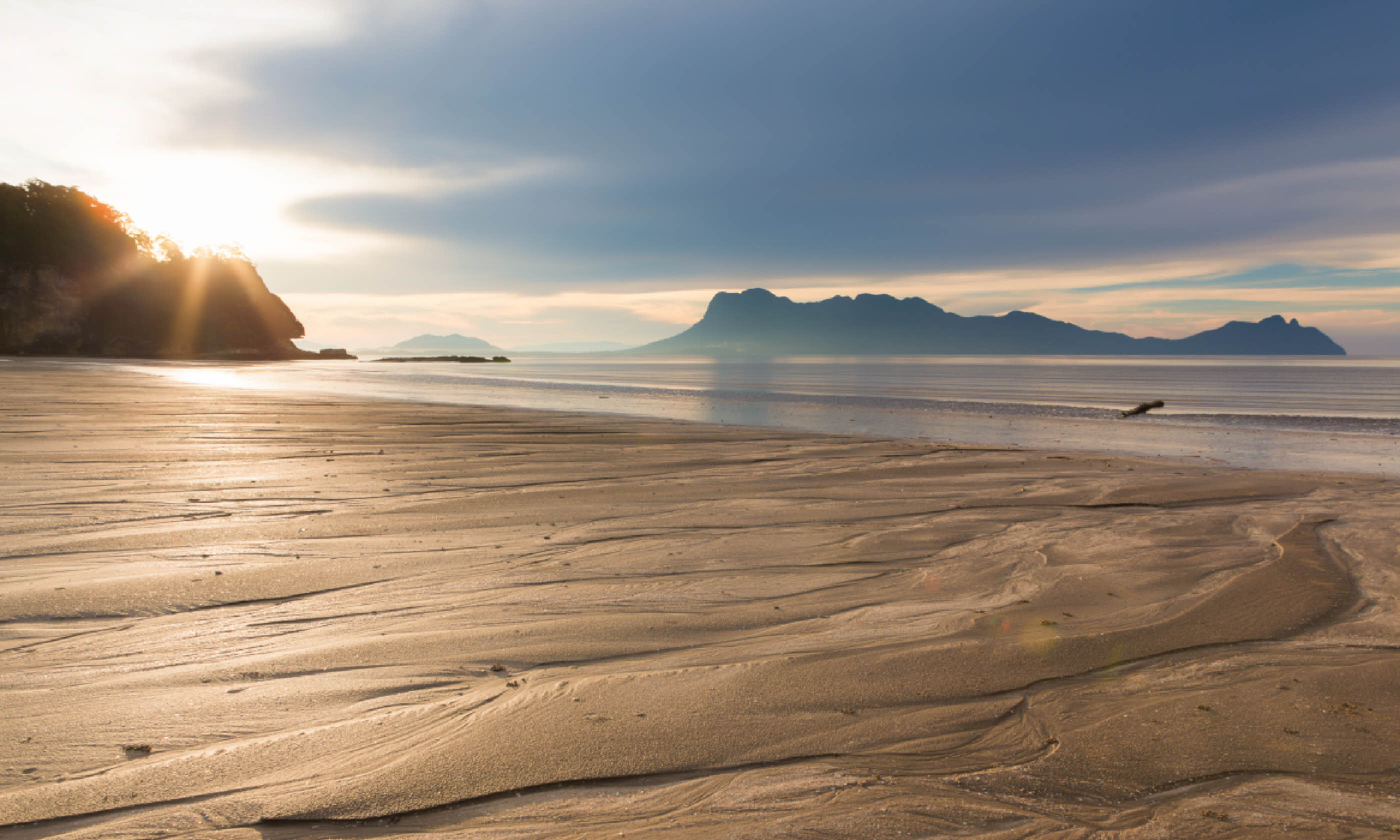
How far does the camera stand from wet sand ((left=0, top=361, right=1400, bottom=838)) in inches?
96.6

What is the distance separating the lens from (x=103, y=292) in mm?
Result: 76812

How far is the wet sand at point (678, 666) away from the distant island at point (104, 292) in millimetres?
88519

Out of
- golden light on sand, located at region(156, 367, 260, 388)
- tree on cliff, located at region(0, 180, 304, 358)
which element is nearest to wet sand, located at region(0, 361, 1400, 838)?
golden light on sand, located at region(156, 367, 260, 388)

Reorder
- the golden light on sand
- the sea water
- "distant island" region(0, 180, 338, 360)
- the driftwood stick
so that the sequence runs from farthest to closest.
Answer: "distant island" region(0, 180, 338, 360)
the golden light on sand
the driftwood stick
the sea water

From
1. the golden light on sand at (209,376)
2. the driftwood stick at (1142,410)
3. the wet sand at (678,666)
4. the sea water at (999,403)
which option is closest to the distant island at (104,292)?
the sea water at (999,403)

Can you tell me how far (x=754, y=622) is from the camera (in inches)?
170

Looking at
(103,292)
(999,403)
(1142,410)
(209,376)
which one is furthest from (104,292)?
(1142,410)

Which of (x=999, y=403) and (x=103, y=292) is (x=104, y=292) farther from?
(x=999, y=403)

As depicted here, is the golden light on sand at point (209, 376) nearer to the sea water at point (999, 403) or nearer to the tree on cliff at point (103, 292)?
the sea water at point (999, 403)

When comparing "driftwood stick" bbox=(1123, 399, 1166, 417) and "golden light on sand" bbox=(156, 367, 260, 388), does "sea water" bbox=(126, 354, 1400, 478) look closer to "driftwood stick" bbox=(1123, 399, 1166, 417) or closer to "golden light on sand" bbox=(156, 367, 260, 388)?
"golden light on sand" bbox=(156, 367, 260, 388)

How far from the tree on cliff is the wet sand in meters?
88.5

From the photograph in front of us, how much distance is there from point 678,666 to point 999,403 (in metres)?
30.7

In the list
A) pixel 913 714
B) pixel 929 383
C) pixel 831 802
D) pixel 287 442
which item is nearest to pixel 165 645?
pixel 831 802

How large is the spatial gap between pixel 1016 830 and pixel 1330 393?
162 ft
